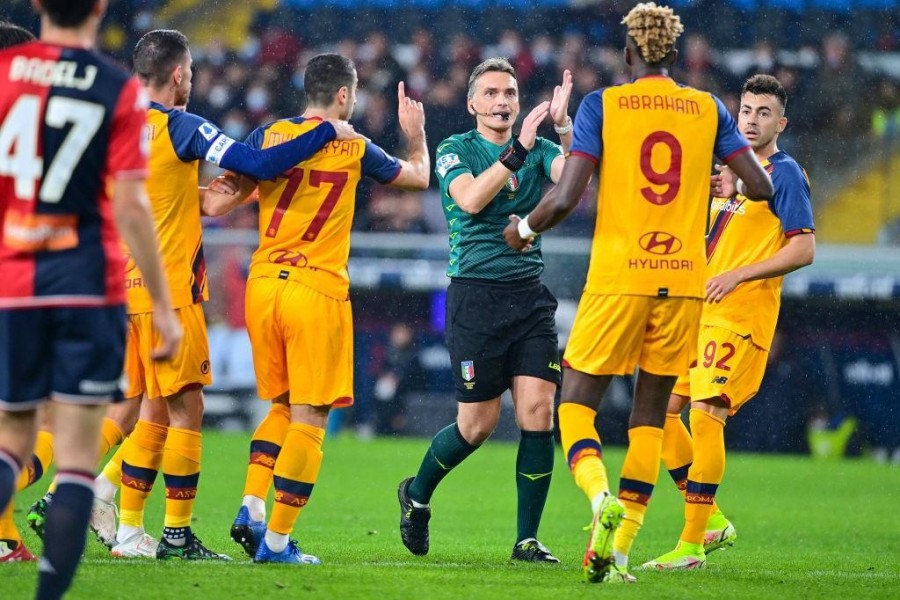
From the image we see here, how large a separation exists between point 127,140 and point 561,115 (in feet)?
8.70

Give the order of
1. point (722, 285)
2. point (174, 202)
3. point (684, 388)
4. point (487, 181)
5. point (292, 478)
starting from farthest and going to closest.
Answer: point (684, 388) → point (722, 285) → point (487, 181) → point (174, 202) → point (292, 478)

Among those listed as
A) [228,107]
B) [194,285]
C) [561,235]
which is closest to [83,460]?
[194,285]

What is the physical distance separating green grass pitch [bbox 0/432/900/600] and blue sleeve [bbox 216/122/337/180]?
6.05 feet

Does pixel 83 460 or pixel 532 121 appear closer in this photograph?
pixel 83 460

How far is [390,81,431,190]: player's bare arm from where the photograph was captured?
638 cm

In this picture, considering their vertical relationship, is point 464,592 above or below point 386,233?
below

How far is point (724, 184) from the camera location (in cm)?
677

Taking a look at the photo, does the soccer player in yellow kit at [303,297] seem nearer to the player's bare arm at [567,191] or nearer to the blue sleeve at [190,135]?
the blue sleeve at [190,135]

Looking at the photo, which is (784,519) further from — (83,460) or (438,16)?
(438,16)

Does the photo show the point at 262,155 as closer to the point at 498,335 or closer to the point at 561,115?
the point at 561,115

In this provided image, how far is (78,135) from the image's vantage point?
161 inches

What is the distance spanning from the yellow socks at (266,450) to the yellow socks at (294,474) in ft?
0.97

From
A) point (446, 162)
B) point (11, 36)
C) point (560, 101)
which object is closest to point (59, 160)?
point (11, 36)

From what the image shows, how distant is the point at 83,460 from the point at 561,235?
11807 mm
